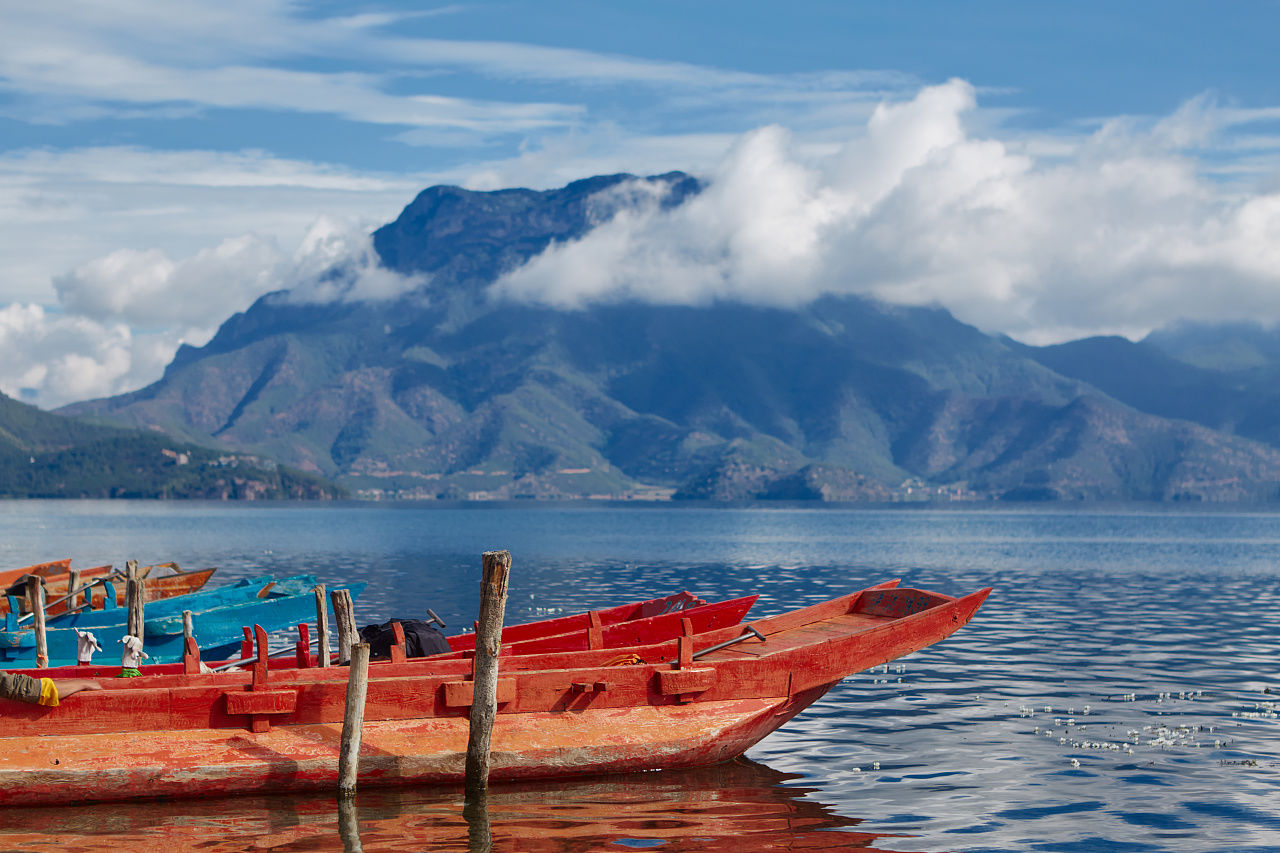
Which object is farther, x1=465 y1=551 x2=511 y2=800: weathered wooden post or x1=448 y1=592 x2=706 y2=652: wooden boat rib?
x1=448 y1=592 x2=706 y2=652: wooden boat rib

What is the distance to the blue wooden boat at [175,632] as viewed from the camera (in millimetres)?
29000

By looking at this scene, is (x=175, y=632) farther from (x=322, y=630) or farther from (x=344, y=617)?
(x=344, y=617)

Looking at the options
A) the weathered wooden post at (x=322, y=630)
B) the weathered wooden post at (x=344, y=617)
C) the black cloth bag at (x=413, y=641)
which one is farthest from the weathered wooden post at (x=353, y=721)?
the weathered wooden post at (x=322, y=630)

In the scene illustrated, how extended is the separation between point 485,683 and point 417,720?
1.48 m

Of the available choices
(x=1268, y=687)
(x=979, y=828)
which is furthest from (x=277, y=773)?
(x=1268, y=687)

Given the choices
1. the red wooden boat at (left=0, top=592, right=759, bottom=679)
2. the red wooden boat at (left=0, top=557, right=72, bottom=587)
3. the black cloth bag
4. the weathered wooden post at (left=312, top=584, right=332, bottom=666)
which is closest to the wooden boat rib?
the red wooden boat at (left=0, top=592, right=759, bottom=679)

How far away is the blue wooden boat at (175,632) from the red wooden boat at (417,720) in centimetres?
1079

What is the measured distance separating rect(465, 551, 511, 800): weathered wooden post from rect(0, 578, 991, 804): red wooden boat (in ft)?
1.20

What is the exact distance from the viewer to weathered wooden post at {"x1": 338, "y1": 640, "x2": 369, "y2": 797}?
18.1 m

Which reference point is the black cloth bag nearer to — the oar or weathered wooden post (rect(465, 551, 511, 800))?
weathered wooden post (rect(465, 551, 511, 800))

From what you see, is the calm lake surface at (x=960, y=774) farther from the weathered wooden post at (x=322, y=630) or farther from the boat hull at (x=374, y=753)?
the weathered wooden post at (x=322, y=630)

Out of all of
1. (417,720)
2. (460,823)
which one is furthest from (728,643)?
(460,823)

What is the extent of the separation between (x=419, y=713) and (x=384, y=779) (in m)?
1.14

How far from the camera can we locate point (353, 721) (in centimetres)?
1839
